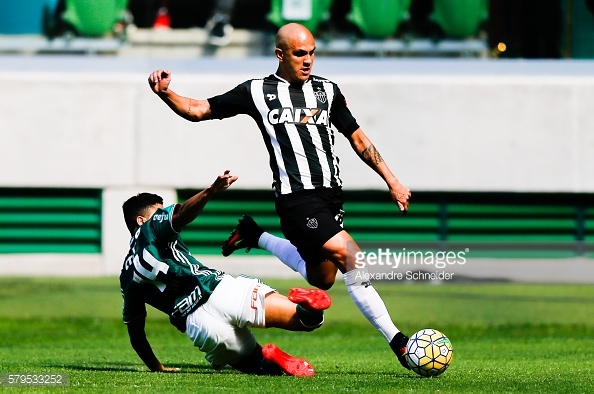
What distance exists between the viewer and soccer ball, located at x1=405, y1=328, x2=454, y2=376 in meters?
6.93

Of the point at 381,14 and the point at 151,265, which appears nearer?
the point at 151,265

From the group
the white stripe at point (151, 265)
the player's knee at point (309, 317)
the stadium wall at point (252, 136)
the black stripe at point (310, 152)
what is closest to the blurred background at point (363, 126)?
the stadium wall at point (252, 136)

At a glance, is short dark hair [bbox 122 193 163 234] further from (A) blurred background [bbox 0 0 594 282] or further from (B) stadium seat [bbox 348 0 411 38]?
(B) stadium seat [bbox 348 0 411 38]

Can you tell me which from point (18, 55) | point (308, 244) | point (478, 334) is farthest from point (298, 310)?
point (18, 55)

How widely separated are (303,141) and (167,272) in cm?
129

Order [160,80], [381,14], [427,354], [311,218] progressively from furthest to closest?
[381,14], [311,218], [160,80], [427,354]

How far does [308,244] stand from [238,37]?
32.4 feet

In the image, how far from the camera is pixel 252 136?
54.6ft

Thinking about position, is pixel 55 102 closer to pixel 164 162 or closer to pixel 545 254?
pixel 164 162

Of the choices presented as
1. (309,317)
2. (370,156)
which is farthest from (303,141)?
(309,317)

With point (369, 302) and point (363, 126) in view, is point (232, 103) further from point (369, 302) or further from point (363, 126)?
point (363, 126)

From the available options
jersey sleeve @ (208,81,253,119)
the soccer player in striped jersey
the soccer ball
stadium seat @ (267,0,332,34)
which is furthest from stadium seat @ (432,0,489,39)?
the soccer ball

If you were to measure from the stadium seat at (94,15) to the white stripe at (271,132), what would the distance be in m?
9.57

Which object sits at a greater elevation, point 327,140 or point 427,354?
point 327,140
